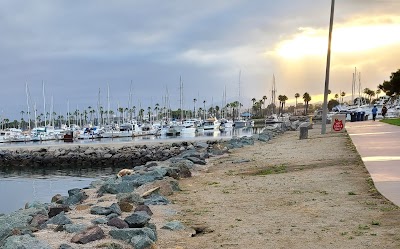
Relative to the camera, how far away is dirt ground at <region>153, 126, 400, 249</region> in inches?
292

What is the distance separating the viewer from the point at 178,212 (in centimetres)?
980

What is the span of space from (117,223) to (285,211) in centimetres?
319

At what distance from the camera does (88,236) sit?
732cm

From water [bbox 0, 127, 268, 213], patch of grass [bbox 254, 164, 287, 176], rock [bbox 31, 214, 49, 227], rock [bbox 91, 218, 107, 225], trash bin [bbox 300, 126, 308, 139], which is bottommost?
water [bbox 0, 127, 268, 213]

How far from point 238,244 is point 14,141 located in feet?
277

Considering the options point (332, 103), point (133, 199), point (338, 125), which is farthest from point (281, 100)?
point (133, 199)

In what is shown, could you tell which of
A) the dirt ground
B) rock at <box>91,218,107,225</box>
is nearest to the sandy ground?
the dirt ground

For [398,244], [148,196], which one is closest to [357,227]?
[398,244]

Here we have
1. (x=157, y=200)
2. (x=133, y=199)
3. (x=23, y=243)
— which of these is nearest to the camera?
(x=23, y=243)

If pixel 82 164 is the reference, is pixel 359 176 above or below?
above

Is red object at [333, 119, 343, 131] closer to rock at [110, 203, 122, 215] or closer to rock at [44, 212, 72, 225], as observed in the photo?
rock at [110, 203, 122, 215]

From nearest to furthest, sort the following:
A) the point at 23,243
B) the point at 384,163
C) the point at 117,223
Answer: the point at 23,243, the point at 117,223, the point at 384,163

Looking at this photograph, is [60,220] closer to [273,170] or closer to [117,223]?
[117,223]

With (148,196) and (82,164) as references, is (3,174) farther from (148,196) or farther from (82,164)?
(148,196)
